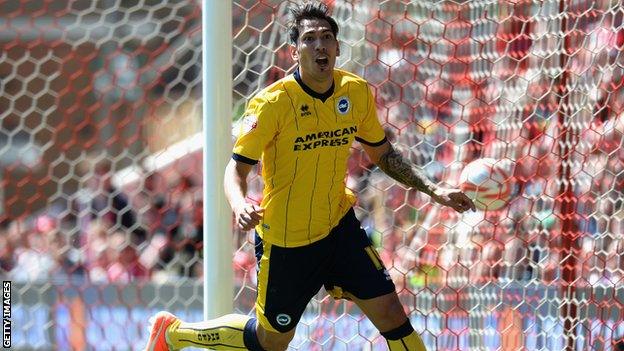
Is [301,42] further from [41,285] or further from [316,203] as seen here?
[41,285]

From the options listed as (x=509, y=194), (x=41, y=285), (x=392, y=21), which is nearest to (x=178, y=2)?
(x=392, y=21)

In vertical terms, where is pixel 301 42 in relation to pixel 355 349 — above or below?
above

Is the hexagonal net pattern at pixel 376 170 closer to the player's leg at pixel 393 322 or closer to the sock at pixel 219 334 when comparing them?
the sock at pixel 219 334

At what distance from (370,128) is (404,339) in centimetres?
94

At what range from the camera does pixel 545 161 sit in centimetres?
585

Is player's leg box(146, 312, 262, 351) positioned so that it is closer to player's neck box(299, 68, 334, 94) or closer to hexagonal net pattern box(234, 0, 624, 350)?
hexagonal net pattern box(234, 0, 624, 350)

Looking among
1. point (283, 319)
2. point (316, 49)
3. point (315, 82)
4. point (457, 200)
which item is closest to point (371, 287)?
point (283, 319)

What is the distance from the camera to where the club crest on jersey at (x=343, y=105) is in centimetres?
439

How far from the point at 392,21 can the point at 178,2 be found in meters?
1.26

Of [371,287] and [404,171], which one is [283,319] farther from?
[404,171]

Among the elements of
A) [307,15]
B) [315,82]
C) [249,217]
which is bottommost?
[249,217]

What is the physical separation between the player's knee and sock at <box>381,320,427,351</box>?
0.44 metres

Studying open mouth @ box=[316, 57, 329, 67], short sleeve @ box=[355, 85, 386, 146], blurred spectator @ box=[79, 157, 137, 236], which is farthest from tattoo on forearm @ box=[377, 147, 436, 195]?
blurred spectator @ box=[79, 157, 137, 236]

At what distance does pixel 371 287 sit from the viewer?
446cm
